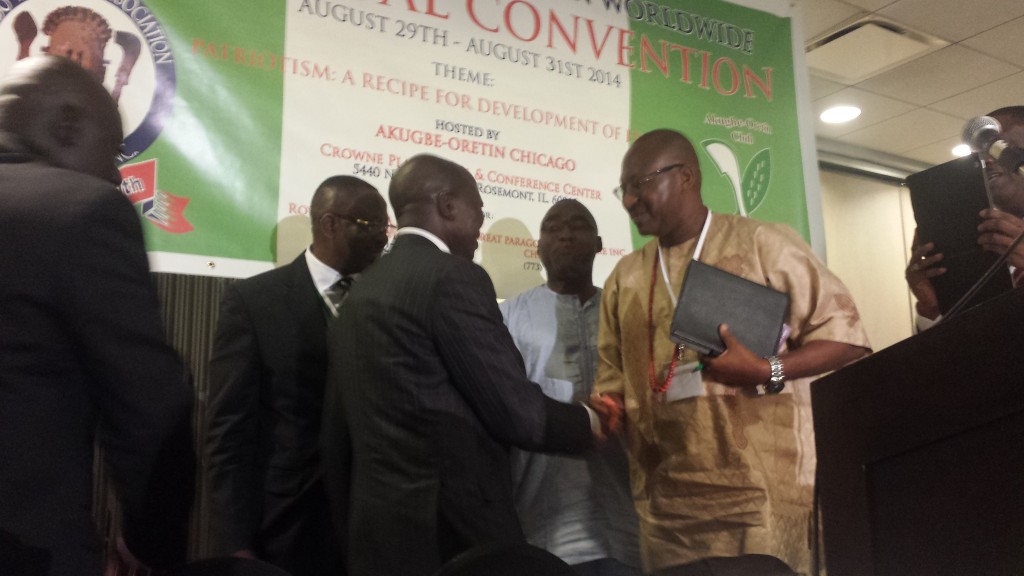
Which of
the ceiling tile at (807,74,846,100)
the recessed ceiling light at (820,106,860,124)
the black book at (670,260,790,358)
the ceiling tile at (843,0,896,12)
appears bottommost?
the black book at (670,260,790,358)

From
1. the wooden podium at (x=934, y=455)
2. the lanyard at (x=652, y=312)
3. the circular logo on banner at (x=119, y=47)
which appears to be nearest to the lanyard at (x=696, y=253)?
the lanyard at (x=652, y=312)

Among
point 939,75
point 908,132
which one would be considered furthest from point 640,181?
point 908,132

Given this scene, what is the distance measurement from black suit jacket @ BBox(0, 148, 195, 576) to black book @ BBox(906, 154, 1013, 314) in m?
2.12

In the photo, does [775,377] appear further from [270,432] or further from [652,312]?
[270,432]

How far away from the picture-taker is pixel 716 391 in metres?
2.13

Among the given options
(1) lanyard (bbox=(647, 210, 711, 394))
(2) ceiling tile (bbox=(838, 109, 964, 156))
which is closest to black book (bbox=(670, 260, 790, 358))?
(1) lanyard (bbox=(647, 210, 711, 394))

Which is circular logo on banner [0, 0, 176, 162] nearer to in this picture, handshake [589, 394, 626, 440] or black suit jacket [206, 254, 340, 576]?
black suit jacket [206, 254, 340, 576]

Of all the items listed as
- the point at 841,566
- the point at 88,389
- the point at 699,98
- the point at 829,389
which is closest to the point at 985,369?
the point at 829,389

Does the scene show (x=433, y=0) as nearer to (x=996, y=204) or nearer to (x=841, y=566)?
(x=996, y=204)

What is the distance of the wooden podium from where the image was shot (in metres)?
1.01

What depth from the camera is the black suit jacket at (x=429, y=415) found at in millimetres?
1907

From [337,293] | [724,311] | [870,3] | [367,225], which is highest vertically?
[870,3]

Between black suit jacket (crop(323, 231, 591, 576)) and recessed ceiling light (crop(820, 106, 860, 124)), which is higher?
recessed ceiling light (crop(820, 106, 860, 124))

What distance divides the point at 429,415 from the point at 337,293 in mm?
705
